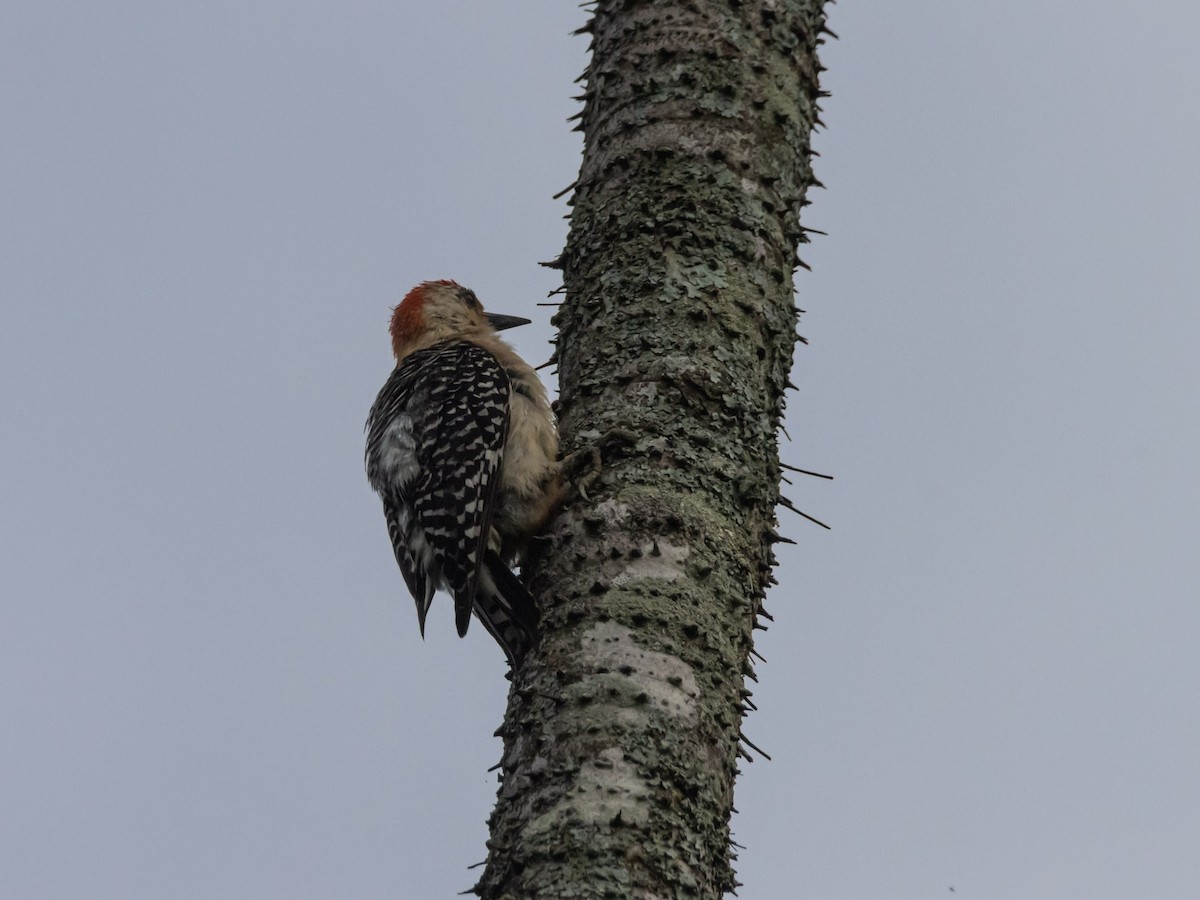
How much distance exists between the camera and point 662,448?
3.50m

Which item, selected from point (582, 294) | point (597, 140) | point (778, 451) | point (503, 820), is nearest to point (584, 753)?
point (503, 820)

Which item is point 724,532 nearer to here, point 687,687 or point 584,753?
point 687,687

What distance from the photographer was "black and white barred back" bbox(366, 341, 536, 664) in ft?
14.0

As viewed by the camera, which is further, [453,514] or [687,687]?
[453,514]

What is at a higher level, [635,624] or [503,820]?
[635,624]

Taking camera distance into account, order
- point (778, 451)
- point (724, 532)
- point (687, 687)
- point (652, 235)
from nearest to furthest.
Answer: point (687, 687), point (724, 532), point (778, 451), point (652, 235)

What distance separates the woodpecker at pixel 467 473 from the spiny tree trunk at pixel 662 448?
341 mm

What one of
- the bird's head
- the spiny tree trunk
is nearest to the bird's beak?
the bird's head

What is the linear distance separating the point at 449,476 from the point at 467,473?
7cm

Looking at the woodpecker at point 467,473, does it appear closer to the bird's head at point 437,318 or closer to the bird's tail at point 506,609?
the bird's tail at point 506,609

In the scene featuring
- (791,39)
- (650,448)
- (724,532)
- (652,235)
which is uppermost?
(791,39)

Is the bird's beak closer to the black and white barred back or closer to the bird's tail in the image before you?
the black and white barred back

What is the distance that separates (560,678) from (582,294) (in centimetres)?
147

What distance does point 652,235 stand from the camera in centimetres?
397
